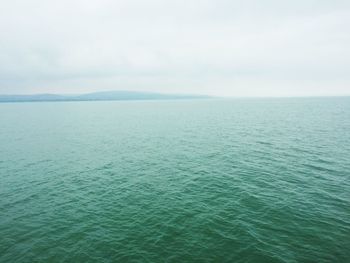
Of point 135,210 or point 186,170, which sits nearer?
point 135,210

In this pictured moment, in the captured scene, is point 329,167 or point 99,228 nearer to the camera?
point 99,228

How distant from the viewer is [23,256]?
19.3m

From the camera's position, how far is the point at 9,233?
22.5 m

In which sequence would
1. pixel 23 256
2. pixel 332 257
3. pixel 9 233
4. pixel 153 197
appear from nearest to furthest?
pixel 332 257, pixel 23 256, pixel 9 233, pixel 153 197

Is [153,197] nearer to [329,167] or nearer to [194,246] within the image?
[194,246]

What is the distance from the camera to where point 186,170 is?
130 ft

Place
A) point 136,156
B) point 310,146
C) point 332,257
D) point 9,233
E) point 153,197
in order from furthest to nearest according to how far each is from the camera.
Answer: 1. point 310,146
2. point 136,156
3. point 153,197
4. point 9,233
5. point 332,257

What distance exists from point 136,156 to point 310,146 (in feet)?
140

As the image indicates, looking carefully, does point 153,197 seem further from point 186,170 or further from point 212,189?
point 186,170

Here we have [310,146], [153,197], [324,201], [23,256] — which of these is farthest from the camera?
[310,146]

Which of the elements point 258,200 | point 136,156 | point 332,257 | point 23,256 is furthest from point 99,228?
point 136,156

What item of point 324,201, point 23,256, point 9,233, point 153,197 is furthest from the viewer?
point 153,197

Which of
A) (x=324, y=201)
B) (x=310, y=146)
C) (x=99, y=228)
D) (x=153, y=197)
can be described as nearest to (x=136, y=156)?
(x=153, y=197)

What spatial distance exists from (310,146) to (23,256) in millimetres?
58465
